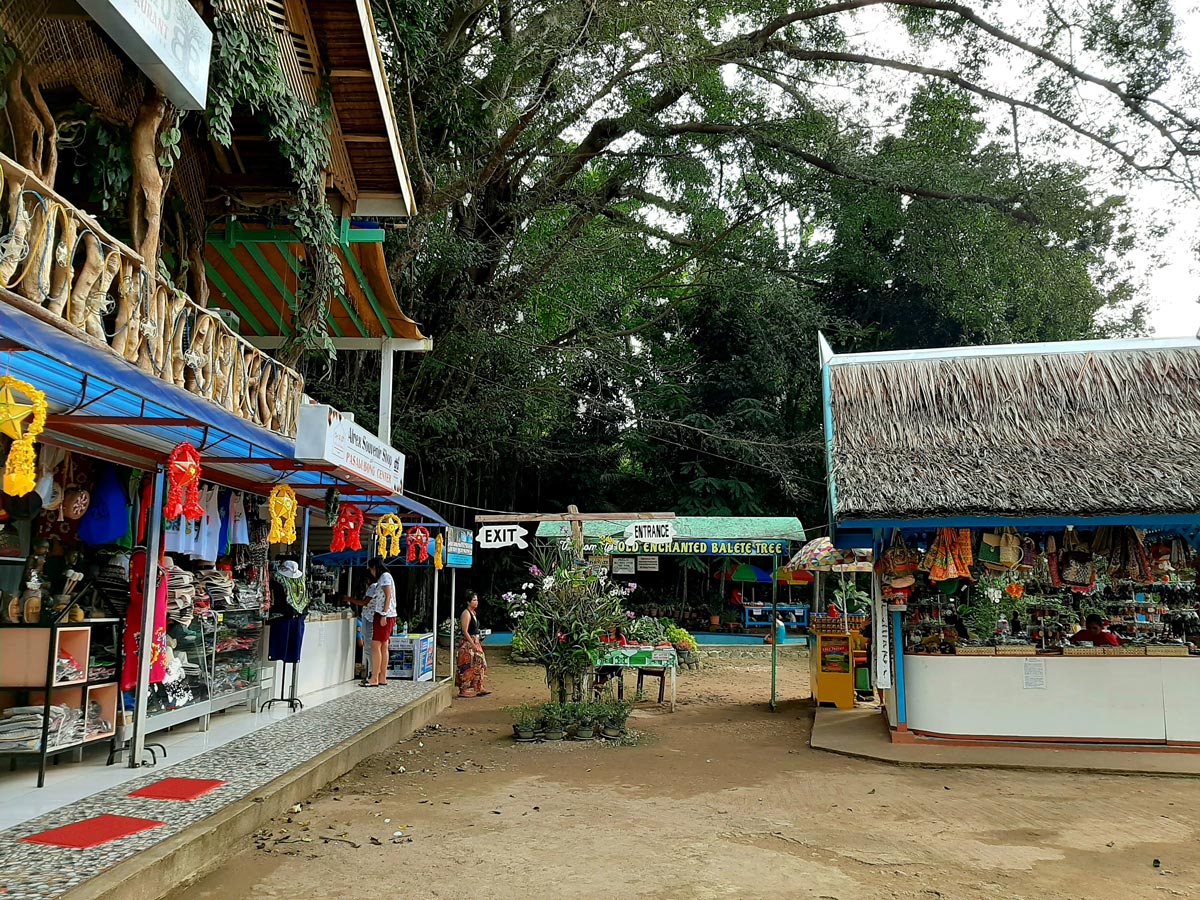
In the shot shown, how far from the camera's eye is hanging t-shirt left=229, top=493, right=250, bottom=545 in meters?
7.78

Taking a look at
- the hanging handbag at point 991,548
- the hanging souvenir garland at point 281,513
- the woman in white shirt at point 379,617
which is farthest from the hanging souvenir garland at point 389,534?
the hanging handbag at point 991,548

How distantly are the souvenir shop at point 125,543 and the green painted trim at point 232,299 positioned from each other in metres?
2.59

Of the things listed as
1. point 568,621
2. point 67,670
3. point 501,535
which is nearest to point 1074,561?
point 568,621

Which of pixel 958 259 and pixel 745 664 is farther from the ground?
pixel 958 259

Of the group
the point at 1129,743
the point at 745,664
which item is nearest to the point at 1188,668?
the point at 1129,743

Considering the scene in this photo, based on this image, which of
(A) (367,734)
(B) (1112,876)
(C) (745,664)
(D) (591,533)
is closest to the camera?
(B) (1112,876)

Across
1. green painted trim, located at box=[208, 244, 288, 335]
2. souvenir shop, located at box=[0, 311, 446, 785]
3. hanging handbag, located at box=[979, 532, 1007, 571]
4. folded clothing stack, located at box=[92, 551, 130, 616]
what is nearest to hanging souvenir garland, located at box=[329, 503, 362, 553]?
souvenir shop, located at box=[0, 311, 446, 785]

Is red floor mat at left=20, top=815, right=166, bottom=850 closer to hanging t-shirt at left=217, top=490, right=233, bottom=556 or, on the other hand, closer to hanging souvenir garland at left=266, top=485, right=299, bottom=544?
hanging souvenir garland at left=266, top=485, right=299, bottom=544

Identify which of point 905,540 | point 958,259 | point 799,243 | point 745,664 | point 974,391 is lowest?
point 745,664

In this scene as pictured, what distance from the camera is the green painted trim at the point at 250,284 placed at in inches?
354

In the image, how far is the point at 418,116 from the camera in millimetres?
11914

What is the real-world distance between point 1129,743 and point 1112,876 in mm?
3819

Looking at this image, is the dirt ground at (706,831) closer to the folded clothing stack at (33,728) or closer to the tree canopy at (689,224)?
the folded clothing stack at (33,728)

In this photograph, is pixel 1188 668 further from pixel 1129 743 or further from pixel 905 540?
pixel 905 540
